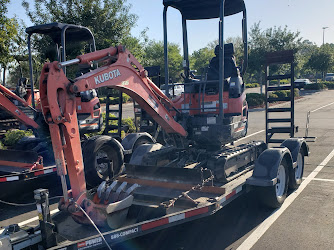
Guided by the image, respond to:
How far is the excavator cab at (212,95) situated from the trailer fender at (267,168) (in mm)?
774

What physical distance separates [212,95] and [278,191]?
87.8 inches

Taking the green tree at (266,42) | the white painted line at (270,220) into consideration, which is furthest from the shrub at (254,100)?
the white painted line at (270,220)

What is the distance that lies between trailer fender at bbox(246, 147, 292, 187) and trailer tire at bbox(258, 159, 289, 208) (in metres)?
0.15

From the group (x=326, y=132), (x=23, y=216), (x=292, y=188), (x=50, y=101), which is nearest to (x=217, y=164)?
(x=292, y=188)

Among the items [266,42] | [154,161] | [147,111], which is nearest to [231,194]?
[154,161]

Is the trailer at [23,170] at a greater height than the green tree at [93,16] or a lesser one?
lesser

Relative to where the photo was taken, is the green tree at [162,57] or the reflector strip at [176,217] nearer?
the reflector strip at [176,217]

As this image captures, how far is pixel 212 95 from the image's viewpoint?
6848 mm

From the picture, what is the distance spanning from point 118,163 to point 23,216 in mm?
2160

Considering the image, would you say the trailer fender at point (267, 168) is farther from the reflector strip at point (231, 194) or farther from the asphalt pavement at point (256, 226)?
the asphalt pavement at point (256, 226)

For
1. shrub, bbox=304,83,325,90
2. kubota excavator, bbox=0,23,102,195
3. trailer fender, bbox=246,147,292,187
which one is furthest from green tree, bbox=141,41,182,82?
trailer fender, bbox=246,147,292,187

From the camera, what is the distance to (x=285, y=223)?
5441 millimetres

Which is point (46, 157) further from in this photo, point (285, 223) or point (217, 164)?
point (285, 223)

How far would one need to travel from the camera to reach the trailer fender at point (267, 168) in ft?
18.4
